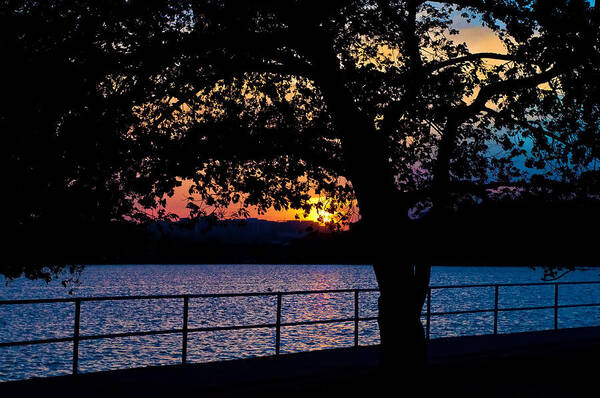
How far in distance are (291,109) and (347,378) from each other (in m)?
4.66

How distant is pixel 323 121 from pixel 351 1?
2016 millimetres

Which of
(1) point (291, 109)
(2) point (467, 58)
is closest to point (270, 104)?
(1) point (291, 109)

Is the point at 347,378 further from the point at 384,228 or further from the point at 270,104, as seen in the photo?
the point at 270,104

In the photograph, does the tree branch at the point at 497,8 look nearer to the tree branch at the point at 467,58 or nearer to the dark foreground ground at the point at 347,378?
the tree branch at the point at 467,58

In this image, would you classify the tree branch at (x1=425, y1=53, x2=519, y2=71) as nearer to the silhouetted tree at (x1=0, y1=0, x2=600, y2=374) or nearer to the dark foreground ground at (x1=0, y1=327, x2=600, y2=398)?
the silhouetted tree at (x1=0, y1=0, x2=600, y2=374)

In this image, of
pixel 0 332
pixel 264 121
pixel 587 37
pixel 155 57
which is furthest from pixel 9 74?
pixel 0 332

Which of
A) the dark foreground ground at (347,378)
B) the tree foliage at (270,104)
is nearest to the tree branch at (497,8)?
the tree foliage at (270,104)

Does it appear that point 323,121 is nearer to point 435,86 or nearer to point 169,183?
point 435,86

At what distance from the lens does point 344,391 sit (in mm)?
8289

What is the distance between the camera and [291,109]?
454 inches

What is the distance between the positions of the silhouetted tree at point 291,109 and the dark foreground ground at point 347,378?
27.9 inches

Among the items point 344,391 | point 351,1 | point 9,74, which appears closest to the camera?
point 9,74

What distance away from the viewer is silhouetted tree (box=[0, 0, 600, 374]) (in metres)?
8.31

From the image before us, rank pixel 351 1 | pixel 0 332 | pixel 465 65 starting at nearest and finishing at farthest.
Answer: pixel 351 1
pixel 465 65
pixel 0 332
